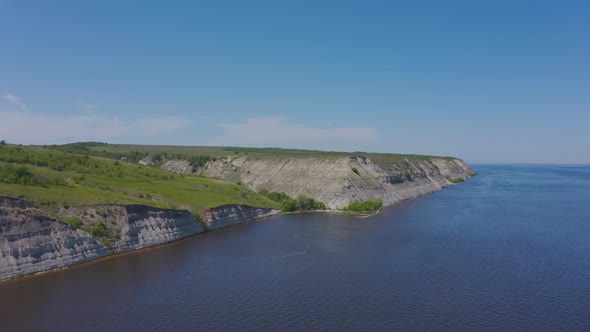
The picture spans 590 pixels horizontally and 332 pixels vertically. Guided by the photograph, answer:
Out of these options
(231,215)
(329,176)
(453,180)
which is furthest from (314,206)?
(453,180)

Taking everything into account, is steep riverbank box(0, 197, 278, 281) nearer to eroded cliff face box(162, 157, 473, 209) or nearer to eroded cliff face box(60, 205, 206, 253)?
eroded cliff face box(60, 205, 206, 253)

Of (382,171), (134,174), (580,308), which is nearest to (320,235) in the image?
(580,308)

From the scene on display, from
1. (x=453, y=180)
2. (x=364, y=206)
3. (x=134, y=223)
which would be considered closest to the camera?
(x=134, y=223)

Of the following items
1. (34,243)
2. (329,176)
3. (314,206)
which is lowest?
(314,206)

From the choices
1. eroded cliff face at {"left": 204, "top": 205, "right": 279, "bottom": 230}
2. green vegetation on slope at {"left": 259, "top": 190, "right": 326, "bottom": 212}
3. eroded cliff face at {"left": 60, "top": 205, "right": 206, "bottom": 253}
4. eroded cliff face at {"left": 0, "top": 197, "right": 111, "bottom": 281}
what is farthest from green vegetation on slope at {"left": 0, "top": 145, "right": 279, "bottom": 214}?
eroded cliff face at {"left": 0, "top": 197, "right": 111, "bottom": 281}

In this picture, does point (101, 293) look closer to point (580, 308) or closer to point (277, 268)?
point (277, 268)

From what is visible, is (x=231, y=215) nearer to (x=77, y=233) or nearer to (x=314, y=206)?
(x=314, y=206)

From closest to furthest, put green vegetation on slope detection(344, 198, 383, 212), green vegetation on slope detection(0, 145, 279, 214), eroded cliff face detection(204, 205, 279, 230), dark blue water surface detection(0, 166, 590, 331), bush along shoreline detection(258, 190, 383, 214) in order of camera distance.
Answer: dark blue water surface detection(0, 166, 590, 331)
green vegetation on slope detection(0, 145, 279, 214)
eroded cliff face detection(204, 205, 279, 230)
bush along shoreline detection(258, 190, 383, 214)
green vegetation on slope detection(344, 198, 383, 212)
